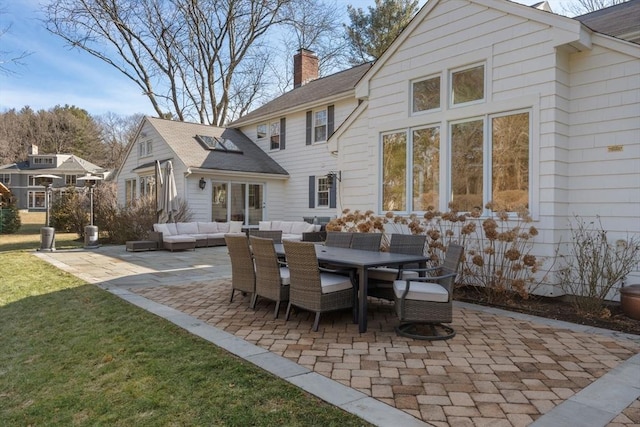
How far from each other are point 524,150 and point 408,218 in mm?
2223

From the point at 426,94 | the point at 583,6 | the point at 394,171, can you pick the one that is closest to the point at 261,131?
the point at 394,171

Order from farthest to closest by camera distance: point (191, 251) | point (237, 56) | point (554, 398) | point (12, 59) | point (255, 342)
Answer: point (237, 56)
point (191, 251)
point (12, 59)
point (255, 342)
point (554, 398)

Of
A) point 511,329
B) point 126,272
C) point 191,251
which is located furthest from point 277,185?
point 511,329

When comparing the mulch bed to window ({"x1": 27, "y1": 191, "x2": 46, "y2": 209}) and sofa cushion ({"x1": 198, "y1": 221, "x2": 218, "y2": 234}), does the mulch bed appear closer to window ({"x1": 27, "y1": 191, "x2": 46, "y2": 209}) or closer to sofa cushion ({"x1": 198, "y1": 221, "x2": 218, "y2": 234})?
sofa cushion ({"x1": 198, "y1": 221, "x2": 218, "y2": 234})

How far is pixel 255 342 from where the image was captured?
4.03 m

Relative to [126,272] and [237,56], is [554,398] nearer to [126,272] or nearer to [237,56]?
[126,272]

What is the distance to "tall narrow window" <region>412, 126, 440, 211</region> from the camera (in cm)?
716

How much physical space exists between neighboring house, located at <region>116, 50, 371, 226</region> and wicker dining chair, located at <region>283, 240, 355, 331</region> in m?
9.87

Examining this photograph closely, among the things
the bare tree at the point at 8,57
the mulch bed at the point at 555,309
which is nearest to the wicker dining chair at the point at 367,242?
the mulch bed at the point at 555,309

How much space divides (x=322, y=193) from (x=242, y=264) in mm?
10018

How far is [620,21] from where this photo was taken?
716cm

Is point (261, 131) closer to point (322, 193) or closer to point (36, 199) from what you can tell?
point (322, 193)

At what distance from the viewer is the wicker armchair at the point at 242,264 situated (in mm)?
5336

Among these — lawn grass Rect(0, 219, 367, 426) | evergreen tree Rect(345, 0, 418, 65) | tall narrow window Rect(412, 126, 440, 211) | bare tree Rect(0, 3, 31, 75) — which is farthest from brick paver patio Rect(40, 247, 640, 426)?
evergreen tree Rect(345, 0, 418, 65)
